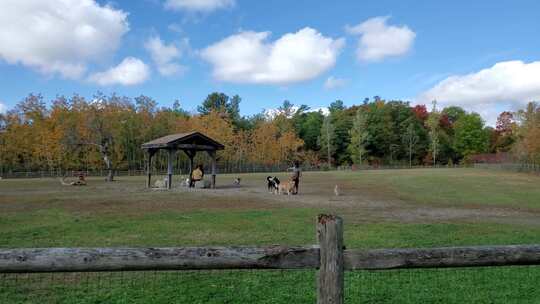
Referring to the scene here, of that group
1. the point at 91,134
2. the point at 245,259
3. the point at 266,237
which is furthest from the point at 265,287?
the point at 91,134

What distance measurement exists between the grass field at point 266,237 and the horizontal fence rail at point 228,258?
2034 mm

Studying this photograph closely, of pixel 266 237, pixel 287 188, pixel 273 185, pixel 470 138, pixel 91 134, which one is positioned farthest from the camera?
pixel 470 138

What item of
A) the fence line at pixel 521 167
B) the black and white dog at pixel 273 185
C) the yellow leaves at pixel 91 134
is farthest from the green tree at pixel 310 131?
the black and white dog at pixel 273 185

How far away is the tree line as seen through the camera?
4638cm

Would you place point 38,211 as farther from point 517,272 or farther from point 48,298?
point 517,272

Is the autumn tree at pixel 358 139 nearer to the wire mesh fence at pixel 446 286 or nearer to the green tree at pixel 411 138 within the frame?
the green tree at pixel 411 138

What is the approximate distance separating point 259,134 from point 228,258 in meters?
69.9

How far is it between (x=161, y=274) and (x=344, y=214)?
25.4 feet

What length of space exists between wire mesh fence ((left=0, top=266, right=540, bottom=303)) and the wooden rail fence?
6.78 feet

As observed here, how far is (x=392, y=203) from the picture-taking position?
→ 1614cm

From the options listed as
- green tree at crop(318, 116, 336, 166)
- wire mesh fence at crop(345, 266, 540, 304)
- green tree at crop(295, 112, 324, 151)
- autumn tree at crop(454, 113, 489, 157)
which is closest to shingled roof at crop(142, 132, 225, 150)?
wire mesh fence at crop(345, 266, 540, 304)

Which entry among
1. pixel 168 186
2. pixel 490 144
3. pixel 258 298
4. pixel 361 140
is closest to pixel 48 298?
pixel 258 298

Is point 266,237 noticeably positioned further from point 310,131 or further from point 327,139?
point 310,131

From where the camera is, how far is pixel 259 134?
238 ft
